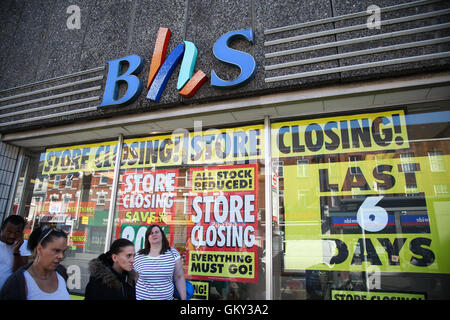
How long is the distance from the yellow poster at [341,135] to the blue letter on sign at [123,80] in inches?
85.8

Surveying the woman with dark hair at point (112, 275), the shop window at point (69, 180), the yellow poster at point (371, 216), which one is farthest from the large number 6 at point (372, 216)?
the shop window at point (69, 180)

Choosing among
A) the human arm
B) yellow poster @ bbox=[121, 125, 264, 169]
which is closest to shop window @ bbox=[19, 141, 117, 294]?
yellow poster @ bbox=[121, 125, 264, 169]

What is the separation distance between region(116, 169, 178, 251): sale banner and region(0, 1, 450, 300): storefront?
0.02m

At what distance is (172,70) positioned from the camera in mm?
4172

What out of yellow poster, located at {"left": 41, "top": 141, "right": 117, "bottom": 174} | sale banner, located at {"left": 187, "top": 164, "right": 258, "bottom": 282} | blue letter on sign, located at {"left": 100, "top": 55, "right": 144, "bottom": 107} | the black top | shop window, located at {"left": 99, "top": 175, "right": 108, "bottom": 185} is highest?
blue letter on sign, located at {"left": 100, "top": 55, "right": 144, "bottom": 107}

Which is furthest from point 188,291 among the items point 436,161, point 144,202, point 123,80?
point 436,161

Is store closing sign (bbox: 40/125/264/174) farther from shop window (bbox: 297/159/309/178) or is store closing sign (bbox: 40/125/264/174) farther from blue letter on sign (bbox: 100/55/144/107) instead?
blue letter on sign (bbox: 100/55/144/107)

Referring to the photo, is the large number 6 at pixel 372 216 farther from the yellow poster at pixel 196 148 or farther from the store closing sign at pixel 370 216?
the yellow poster at pixel 196 148

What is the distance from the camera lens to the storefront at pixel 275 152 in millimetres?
3186

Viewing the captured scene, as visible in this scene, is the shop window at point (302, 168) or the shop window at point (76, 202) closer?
the shop window at point (302, 168)

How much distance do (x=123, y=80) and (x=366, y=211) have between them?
12.9 ft

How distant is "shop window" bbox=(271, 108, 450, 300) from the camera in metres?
3.07

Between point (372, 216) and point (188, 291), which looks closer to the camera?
point (372, 216)

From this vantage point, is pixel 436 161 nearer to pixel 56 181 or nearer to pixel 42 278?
pixel 42 278
